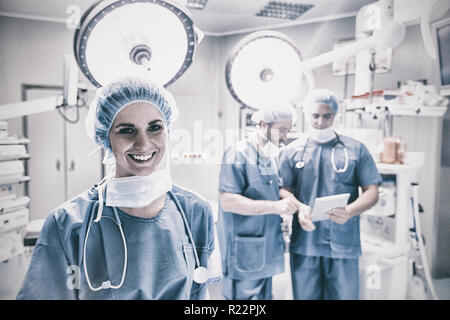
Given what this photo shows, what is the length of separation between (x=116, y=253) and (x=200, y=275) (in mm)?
310

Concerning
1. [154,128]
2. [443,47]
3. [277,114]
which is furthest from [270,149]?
[443,47]

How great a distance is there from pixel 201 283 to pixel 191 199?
316 mm

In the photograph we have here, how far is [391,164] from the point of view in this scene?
142 cm

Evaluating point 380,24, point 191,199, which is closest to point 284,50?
point 380,24

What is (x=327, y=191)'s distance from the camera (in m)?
1.32

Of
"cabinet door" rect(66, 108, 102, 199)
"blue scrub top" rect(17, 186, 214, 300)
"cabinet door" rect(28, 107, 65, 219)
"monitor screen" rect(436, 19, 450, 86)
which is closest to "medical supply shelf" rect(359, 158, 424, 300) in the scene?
"monitor screen" rect(436, 19, 450, 86)

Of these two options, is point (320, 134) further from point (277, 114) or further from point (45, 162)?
point (45, 162)

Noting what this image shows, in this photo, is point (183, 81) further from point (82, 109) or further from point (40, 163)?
point (40, 163)

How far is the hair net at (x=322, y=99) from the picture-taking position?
4.27 ft

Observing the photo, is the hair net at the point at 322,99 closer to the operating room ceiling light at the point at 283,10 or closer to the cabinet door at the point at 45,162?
the operating room ceiling light at the point at 283,10

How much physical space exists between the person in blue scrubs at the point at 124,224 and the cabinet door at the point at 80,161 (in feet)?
0.24

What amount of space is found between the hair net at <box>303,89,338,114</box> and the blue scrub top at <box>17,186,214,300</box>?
2.17 feet

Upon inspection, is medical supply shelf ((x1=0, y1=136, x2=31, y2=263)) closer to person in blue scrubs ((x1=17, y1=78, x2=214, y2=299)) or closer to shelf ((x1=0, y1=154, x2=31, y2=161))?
shelf ((x1=0, y1=154, x2=31, y2=161))

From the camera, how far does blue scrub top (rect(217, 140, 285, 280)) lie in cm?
129
